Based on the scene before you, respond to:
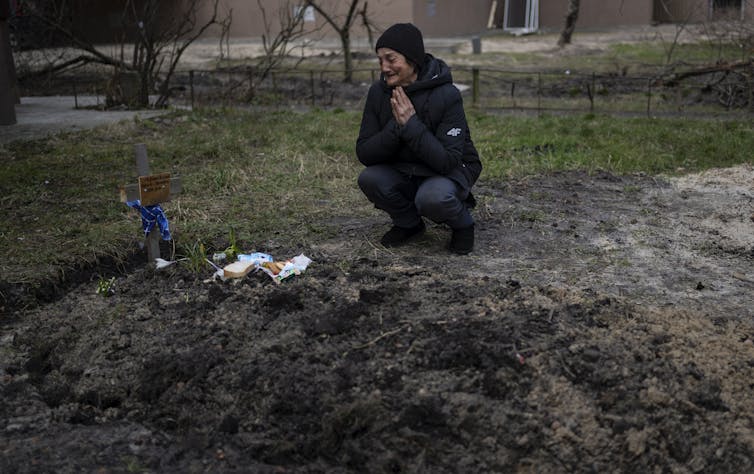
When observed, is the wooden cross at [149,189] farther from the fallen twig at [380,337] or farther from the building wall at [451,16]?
the building wall at [451,16]

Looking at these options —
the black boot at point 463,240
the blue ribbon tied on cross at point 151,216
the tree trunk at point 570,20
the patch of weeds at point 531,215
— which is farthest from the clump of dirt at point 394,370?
the tree trunk at point 570,20

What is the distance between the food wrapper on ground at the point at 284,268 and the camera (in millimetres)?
4420

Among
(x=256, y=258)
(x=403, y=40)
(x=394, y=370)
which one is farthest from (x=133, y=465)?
(x=403, y=40)

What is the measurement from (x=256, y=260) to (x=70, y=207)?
2.27m

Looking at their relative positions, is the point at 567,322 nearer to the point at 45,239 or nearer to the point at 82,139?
the point at 45,239

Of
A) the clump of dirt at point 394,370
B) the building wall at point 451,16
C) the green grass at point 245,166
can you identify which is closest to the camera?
the clump of dirt at point 394,370

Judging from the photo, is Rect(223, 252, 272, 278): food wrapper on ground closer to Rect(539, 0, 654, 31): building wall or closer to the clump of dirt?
the clump of dirt

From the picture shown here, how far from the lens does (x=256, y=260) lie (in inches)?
182

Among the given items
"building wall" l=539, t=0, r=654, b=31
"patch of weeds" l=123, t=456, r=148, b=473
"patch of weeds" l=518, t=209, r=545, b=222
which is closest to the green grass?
"patch of weeds" l=518, t=209, r=545, b=222

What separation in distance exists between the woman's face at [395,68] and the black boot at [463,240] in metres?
0.92

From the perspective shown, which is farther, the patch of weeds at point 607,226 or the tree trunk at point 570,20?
the tree trunk at point 570,20

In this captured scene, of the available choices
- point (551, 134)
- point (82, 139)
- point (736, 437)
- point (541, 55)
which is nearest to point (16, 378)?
point (736, 437)

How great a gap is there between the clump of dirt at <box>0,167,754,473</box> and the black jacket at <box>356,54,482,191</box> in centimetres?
56

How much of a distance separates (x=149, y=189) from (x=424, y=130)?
1.52 meters
